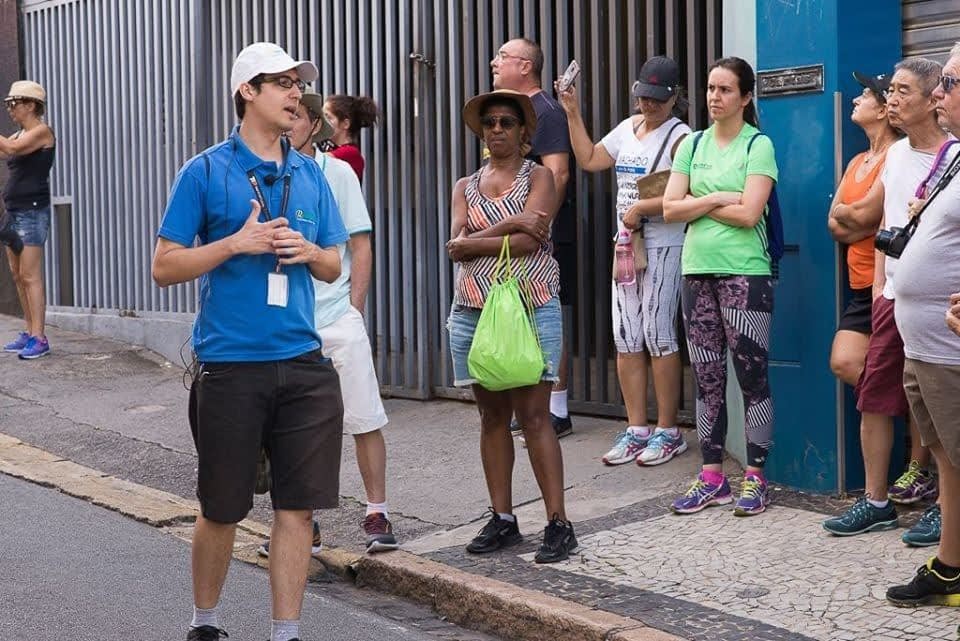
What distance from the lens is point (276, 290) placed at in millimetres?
4977

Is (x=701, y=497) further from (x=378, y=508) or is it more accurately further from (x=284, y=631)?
(x=284, y=631)

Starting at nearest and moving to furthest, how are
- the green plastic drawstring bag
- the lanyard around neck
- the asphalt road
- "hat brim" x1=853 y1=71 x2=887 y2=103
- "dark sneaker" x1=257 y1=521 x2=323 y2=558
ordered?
the lanyard around neck < the asphalt road < the green plastic drawstring bag < "hat brim" x1=853 y1=71 x2=887 y2=103 < "dark sneaker" x1=257 y1=521 x2=323 y2=558

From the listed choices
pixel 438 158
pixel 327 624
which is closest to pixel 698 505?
pixel 327 624

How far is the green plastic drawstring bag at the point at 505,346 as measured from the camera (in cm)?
616

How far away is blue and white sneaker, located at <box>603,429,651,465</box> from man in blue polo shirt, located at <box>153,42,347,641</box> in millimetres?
2868

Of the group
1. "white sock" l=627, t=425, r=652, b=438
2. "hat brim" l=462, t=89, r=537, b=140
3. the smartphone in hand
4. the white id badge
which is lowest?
"white sock" l=627, t=425, r=652, b=438

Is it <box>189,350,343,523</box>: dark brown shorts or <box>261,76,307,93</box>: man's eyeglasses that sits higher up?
<box>261,76,307,93</box>: man's eyeglasses

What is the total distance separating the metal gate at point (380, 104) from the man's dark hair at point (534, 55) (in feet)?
1.81

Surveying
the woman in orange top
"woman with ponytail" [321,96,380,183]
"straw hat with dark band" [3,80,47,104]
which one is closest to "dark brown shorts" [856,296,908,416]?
the woman in orange top

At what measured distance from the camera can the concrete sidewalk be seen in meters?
5.35

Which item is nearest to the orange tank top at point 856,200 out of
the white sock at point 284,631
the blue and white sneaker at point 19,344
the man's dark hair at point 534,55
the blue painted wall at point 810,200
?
the blue painted wall at point 810,200

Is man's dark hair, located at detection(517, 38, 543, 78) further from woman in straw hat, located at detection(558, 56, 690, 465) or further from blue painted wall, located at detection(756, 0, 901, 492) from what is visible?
blue painted wall, located at detection(756, 0, 901, 492)

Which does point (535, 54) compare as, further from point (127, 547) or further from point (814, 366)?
point (127, 547)

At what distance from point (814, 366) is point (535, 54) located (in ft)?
7.91
